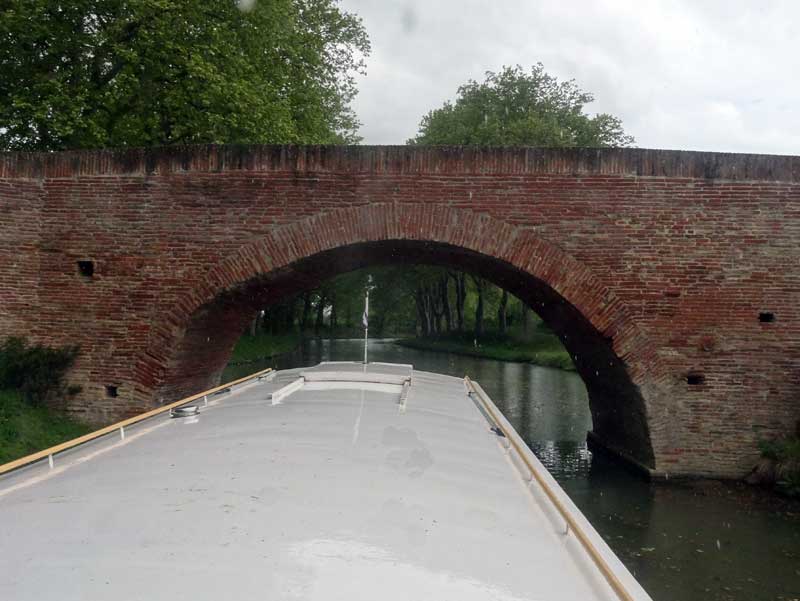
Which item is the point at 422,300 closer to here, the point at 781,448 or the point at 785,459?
the point at 781,448

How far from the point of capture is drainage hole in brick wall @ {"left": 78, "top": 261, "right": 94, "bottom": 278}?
8633 millimetres

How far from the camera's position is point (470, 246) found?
808 cm

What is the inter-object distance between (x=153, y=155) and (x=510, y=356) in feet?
76.1

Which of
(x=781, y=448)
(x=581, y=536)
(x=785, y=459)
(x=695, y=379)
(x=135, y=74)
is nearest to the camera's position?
(x=581, y=536)

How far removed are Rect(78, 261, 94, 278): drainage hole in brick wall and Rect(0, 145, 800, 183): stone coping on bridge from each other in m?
1.16

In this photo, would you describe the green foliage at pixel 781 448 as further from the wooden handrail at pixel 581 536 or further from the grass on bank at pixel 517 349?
the grass on bank at pixel 517 349

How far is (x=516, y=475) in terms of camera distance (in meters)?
3.58

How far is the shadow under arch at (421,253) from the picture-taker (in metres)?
7.96

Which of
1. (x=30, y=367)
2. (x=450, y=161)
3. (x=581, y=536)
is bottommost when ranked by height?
(x=30, y=367)

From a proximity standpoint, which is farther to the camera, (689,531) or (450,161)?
(450,161)

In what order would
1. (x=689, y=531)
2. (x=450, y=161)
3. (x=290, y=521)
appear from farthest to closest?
1. (x=450, y=161)
2. (x=689, y=531)
3. (x=290, y=521)

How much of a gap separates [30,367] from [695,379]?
308 inches

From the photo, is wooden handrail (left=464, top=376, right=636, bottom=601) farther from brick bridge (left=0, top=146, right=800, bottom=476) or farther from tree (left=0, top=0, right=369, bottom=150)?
tree (left=0, top=0, right=369, bottom=150)

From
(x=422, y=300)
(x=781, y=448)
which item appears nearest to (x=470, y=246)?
(x=781, y=448)
